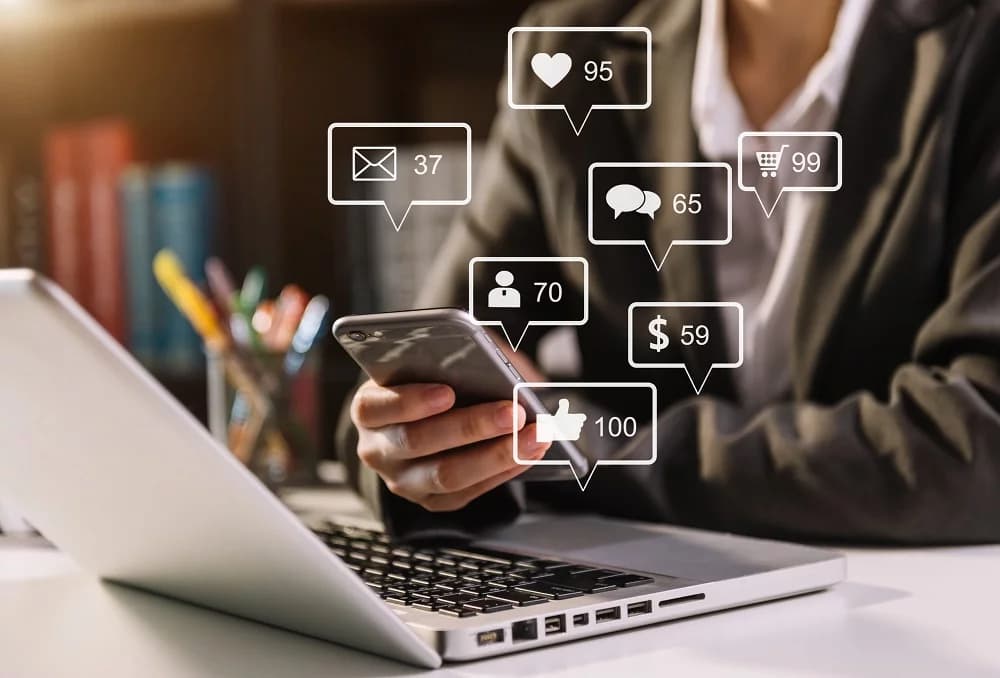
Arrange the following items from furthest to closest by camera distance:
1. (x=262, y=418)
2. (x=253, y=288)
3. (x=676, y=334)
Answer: (x=253, y=288), (x=262, y=418), (x=676, y=334)

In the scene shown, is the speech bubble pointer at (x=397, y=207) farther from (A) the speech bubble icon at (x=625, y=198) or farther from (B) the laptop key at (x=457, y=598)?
(B) the laptop key at (x=457, y=598)

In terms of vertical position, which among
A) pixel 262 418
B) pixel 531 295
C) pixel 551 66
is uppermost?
pixel 551 66

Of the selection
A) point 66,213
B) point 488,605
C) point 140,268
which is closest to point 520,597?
point 488,605

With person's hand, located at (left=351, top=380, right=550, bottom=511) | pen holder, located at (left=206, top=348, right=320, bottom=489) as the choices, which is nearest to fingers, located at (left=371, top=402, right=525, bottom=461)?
person's hand, located at (left=351, top=380, right=550, bottom=511)

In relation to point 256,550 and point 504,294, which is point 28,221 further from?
point 256,550

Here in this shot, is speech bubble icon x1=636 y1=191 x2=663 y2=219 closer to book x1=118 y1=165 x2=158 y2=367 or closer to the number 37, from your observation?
the number 37

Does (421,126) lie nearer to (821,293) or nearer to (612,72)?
(612,72)

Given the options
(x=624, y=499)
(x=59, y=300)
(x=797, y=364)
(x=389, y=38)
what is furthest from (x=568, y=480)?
(x=389, y=38)

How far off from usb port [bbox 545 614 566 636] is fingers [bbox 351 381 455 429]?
113 millimetres

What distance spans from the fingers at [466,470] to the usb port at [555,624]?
0.11m

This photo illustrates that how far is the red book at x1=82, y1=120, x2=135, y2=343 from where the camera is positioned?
1.22 m

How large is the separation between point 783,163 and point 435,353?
7.5 inches

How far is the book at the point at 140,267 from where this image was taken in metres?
1.21

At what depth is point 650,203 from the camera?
21.4 inches
